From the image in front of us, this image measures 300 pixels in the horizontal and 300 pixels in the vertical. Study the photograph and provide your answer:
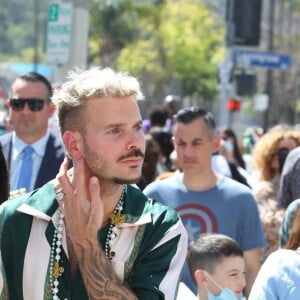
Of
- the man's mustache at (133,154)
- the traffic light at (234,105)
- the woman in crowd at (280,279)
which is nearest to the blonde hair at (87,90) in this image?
the man's mustache at (133,154)

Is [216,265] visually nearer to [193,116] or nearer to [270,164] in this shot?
[193,116]

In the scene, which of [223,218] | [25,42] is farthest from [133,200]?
[25,42]

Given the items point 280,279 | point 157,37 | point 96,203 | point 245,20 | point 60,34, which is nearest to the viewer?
point 96,203

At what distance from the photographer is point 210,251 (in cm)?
549

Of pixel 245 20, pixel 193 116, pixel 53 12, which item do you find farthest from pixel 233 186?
pixel 245 20

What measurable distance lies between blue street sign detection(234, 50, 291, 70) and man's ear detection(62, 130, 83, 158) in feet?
51.0

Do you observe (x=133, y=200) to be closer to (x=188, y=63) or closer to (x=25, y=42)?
(x=25, y=42)

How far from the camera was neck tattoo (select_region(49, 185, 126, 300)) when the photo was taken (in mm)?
3367

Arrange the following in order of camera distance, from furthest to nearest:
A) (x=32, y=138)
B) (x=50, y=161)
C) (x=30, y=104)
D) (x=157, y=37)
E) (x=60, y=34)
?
(x=157, y=37)
(x=60, y=34)
(x=30, y=104)
(x=32, y=138)
(x=50, y=161)

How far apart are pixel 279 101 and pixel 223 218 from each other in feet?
146

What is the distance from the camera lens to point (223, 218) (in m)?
6.20

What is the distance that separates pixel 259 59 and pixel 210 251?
14349 mm

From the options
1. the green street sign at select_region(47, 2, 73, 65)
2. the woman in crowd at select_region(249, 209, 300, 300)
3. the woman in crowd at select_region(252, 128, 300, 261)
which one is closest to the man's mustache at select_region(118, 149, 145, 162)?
the woman in crowd at select_region(249, 209, 300, 300)

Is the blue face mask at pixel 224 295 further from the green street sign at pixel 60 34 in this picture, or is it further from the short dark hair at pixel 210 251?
the green street sign at pixel 60 34
